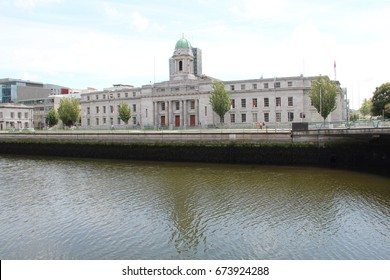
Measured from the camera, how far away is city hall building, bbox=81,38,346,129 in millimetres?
74688

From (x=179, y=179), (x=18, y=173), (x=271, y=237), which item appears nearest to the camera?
(x=271, y=237)

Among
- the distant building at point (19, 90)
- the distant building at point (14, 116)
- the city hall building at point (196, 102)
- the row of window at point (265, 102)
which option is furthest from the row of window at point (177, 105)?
the distant building at point (19, 90)

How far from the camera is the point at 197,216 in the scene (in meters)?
21.0

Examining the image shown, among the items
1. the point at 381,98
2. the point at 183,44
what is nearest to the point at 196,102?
the point at 183,44

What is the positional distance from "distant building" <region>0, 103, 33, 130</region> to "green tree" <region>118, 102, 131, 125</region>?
52.5 m

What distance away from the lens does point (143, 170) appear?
3900 cm

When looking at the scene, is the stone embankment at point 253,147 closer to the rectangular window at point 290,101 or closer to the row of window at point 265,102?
the rectangular window at point 290,101

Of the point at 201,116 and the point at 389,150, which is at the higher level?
the point at 201,116

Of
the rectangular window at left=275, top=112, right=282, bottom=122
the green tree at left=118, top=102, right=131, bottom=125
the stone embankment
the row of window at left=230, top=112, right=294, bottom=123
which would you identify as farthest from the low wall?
the rectangular window at left=275, top=112, right=282, bottom=122

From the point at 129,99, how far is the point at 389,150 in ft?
213

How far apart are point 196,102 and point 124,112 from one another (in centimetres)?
1691

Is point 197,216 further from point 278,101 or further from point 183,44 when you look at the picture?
point 183,44

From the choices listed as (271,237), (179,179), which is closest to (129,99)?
(179,179)

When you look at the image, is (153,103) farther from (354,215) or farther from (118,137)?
(354,215)
